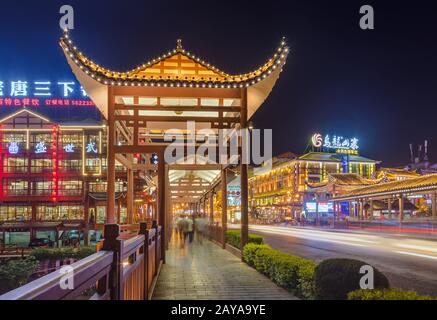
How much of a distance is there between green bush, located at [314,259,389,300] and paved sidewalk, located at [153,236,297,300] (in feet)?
6.05

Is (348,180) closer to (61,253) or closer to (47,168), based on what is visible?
(47,168)

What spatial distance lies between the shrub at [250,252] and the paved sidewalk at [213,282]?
0.64 ft

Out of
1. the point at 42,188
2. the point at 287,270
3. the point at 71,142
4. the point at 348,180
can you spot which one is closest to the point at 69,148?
the point at 71,142

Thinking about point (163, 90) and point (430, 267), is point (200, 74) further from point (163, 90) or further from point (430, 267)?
point (430, 267)

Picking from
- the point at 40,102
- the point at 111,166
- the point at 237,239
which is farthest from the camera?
the point at 40,102

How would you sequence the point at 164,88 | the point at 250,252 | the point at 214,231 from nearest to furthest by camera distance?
the point at 250,252, the point at 164,88, the point at 214,231

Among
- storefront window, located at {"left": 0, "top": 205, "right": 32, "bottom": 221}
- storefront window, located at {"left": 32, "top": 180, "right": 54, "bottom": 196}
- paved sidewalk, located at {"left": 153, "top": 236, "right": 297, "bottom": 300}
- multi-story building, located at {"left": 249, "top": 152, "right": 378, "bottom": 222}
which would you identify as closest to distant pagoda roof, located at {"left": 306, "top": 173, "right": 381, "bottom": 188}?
multi-story building, located at {"left": 249, "top": 152, "right": 378, "bottom": 222}

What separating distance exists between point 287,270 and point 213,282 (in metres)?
2.13

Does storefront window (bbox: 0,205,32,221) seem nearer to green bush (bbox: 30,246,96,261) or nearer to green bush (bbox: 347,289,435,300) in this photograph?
green bush (bbox: 30,246,96,261)

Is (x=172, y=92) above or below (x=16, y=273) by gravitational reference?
above

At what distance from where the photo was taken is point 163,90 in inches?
525

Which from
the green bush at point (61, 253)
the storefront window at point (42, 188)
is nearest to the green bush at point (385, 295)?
the green bush at point (61, 253)

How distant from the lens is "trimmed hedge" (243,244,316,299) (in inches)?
299

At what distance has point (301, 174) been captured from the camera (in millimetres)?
74188
